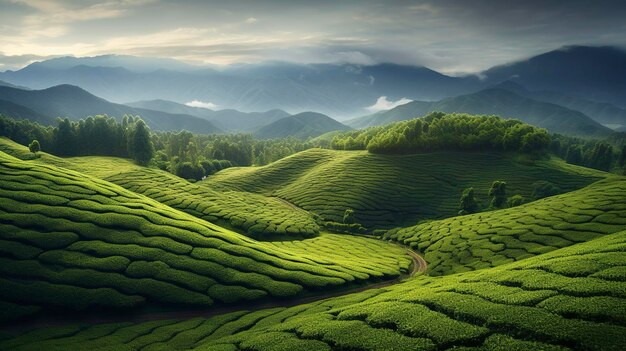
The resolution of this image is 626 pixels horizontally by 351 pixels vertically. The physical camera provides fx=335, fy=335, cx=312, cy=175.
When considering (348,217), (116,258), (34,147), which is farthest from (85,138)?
(116,258)

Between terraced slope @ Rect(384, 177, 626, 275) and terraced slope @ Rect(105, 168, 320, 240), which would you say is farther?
terraced slope @ Rect(105, 168, 320, 240)

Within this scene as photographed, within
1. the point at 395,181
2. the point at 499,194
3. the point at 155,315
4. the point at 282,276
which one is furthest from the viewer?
the point at 395,181

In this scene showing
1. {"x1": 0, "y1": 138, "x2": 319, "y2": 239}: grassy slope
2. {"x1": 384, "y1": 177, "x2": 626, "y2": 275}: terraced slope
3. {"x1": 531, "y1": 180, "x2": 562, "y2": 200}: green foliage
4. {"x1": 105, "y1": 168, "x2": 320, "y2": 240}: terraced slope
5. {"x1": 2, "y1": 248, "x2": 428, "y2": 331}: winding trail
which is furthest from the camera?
{"x1": 531, "y1": 180, "x2": 562, "y2": 200}: green foliage

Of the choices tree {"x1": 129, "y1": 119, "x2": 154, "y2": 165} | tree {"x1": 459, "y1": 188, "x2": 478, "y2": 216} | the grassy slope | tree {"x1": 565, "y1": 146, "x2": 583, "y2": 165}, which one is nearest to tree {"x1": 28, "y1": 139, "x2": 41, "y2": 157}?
the grassy slope

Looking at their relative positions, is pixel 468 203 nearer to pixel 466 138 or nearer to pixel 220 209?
pixel 466 138

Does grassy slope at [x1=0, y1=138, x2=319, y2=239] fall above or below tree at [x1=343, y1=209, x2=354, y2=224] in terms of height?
above

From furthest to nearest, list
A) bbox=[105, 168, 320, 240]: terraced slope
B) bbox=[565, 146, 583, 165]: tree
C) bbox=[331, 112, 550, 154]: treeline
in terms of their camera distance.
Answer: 1. bbox=[565, 146, 583, 165]: tree
2. bbox=[331, 112, 550, 154]: treeline
3. bbox=[105, 168, 320, 240]: terraced slope

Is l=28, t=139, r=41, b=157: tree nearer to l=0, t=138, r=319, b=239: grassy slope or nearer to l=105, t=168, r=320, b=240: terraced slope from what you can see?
l=0, t=138, r=319, b=239: grassy slope
